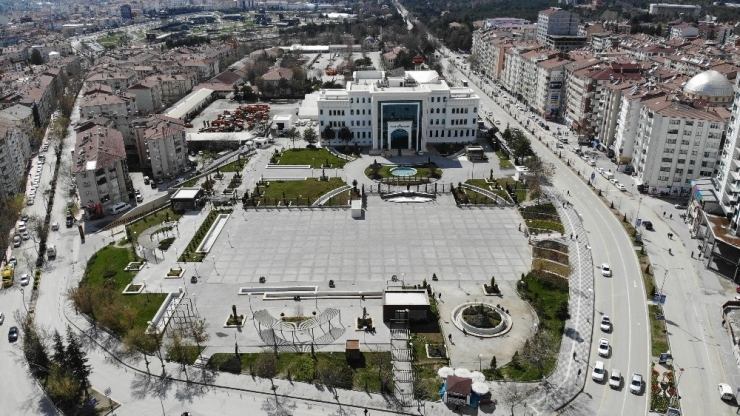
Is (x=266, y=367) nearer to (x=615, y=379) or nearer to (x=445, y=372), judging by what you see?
(x=445, y=372)

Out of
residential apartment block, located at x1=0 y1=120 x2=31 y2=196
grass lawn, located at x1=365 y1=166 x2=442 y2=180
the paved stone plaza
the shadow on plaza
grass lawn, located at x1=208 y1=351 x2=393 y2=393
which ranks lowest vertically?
the shadow on plaza

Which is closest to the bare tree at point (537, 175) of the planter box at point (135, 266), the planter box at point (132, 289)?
the planter box at point (135, 266)

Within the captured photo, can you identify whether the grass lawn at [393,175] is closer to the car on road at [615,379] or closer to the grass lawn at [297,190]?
the grass lawn at [297,190]

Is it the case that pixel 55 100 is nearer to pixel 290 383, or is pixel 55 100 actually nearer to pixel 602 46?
pixel 290 383

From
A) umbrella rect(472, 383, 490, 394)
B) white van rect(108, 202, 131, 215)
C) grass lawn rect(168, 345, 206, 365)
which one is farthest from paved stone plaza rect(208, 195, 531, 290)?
umbrella rect(472, 383, 490, 394)

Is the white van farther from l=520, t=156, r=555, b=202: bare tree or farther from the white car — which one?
the white car

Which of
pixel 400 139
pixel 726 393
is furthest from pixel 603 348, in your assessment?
pixel 400 139
